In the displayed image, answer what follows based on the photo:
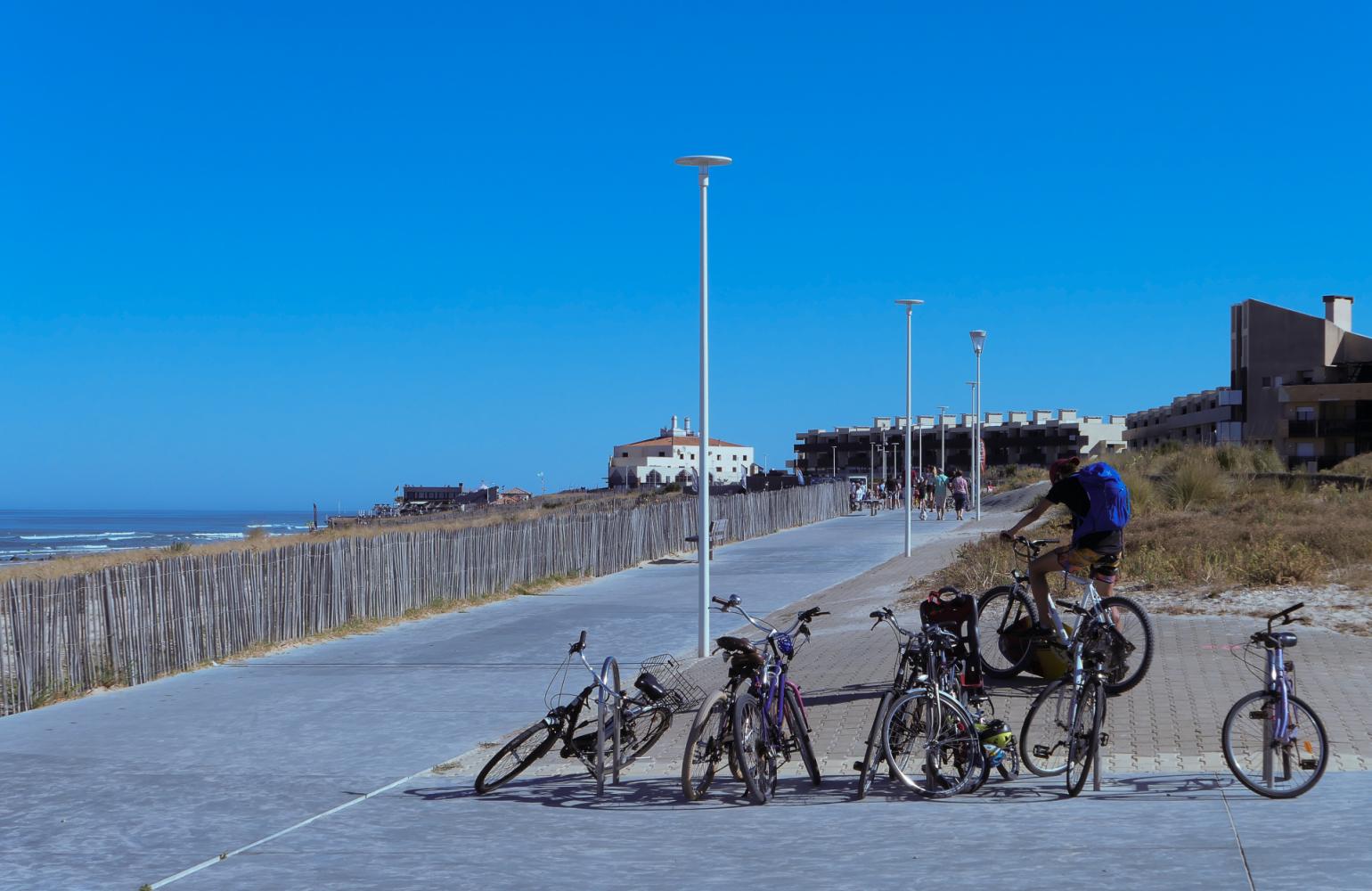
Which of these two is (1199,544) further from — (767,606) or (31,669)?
(31,669)

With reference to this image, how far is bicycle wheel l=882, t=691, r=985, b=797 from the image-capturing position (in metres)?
7.46

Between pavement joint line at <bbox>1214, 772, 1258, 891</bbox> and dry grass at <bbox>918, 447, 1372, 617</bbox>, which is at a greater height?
dry grass at <bbox>918, 447, 1372, 617</bbox>

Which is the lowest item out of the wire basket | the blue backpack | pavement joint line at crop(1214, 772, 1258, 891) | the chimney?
pavement joint line at crop(1214, 772, 1258, 891)

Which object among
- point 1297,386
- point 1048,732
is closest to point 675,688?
point 1048,732

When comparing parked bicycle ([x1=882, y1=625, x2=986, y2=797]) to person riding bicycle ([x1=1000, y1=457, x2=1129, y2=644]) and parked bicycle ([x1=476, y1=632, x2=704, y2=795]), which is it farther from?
person riding bicycle ([x1=1000, y1=457, x2=1129, y2=644])

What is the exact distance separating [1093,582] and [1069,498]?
611 millimetres

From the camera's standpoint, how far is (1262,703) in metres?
7.06

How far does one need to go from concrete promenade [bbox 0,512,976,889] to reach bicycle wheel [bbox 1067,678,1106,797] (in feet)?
13.1

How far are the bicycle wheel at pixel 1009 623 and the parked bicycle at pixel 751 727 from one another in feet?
9.33

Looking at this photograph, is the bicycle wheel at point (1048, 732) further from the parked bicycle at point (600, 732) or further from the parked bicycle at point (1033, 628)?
the parked bicycle at point (600, 732)

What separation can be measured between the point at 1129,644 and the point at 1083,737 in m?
2.44

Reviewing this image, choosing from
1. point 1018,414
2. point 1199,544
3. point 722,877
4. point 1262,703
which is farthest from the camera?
point 1018,414

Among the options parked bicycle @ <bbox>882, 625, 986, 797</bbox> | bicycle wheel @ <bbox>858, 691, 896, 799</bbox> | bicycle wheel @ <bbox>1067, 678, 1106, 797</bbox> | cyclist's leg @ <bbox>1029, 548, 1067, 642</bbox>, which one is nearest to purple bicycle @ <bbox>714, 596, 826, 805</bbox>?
bicycle wheel @ <bbox>858, 691, 896, 799</bbox>

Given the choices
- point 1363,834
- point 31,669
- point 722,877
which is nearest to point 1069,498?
point 1363,834
